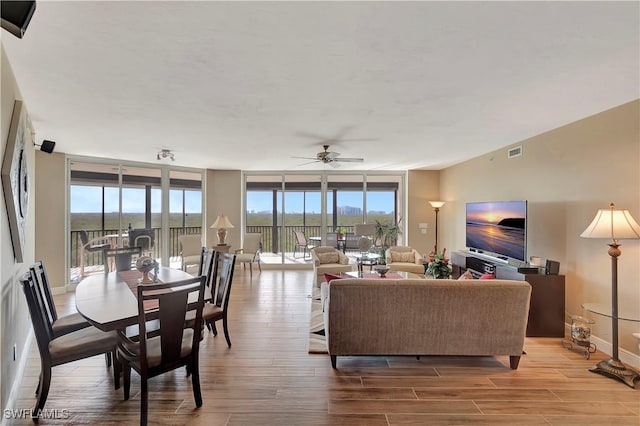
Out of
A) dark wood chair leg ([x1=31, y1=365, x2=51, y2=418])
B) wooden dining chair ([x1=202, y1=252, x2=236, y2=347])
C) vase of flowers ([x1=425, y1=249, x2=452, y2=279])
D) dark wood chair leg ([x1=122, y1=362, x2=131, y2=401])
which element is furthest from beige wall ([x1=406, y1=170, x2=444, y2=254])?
dark wood chair leg ([x1=31, y1=365, x2=51, y2=418])

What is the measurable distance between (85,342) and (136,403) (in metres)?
0.60

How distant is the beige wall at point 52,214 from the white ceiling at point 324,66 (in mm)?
1726

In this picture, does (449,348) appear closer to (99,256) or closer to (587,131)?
Answer: (587,131)

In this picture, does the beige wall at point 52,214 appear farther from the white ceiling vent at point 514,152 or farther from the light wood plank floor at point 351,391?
the white ceiling vent at point 514,152

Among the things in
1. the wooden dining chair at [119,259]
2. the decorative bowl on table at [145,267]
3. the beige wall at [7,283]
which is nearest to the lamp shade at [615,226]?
the decorative bowl on table at [145,267]

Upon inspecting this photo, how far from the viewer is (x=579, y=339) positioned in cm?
304

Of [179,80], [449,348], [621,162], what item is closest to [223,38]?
[179,80]

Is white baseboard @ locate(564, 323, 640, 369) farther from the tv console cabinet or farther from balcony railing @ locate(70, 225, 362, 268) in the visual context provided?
balcony railing @ locate(70, 225, 362, 268)

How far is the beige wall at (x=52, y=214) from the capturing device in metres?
4.96

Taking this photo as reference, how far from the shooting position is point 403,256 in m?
5.92

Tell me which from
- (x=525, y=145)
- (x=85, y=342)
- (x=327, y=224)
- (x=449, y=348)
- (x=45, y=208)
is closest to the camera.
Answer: (x=85, y=342)

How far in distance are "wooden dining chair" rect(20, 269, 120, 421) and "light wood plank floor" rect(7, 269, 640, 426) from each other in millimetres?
275

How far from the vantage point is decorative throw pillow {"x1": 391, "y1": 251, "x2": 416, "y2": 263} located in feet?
19.3

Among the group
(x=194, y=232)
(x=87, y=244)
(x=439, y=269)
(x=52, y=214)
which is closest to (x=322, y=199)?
(x=194, y=232)
